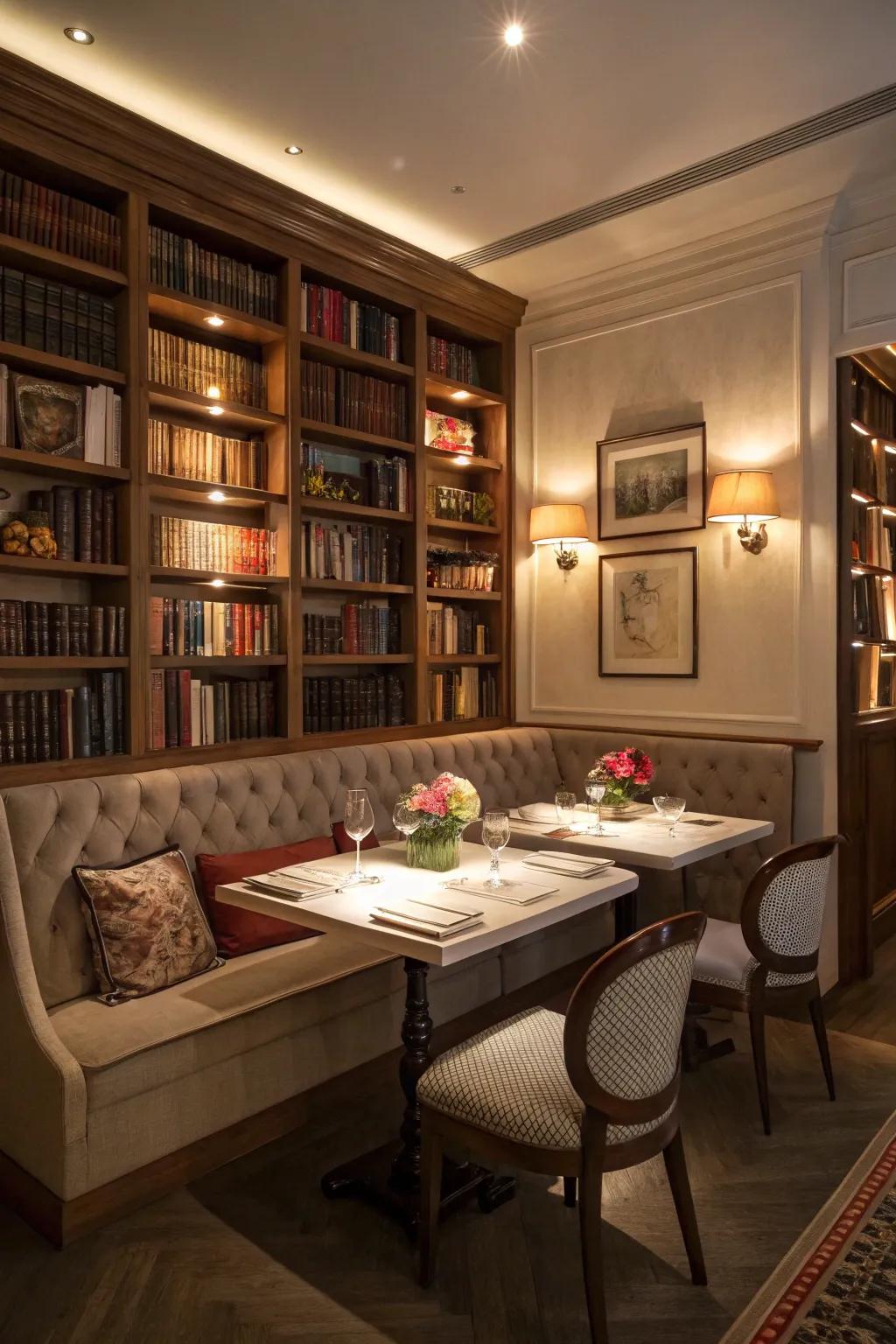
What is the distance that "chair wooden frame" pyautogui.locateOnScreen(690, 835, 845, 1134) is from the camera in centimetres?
269

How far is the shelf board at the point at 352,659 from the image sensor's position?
385 cm

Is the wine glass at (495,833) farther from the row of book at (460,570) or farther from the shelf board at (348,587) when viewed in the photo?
the row of book at (460,570)

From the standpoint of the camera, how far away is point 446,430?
464 centimetres

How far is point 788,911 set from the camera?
108 inches

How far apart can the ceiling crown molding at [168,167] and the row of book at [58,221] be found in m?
0.12

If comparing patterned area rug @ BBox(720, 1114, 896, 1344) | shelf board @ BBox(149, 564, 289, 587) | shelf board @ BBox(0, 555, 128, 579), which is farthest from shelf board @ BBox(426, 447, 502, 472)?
patterned area rug @ BBox(720, 1114, 896, 1344)

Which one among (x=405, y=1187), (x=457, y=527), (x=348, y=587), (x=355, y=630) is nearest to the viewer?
(x=405, y=1187)

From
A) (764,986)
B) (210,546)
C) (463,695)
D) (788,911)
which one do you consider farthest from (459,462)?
(764,986)

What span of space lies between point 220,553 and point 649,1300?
273 centimetres

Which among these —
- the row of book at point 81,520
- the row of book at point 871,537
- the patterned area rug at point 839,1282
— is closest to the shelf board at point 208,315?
the row of book at point 81,520

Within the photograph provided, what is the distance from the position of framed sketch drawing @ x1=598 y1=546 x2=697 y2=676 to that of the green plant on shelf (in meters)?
1.30

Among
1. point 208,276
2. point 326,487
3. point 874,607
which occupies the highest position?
point 208,276

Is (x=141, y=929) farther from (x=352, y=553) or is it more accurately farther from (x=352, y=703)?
(x=352, y=553)

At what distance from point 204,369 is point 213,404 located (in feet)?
0.55
